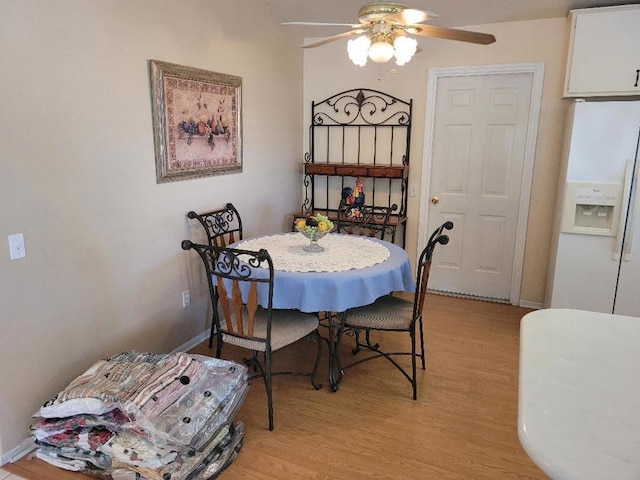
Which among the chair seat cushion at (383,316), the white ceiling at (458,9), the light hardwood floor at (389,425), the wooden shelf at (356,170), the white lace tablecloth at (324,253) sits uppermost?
the white ceiling at (458,9)

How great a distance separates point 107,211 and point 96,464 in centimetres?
127

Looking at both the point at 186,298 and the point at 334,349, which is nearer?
the point at 334,349

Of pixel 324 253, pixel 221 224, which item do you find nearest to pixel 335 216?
pixel 221 224

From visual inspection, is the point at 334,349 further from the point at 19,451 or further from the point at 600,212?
the point at 600,212

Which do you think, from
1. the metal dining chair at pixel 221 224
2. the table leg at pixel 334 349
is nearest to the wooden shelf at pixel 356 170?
the metal dining chair at pixel 221 224

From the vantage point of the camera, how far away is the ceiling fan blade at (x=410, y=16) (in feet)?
6.63

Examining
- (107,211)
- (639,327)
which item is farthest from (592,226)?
(107,211)

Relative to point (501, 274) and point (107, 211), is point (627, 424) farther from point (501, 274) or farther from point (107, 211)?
point (501, 274)

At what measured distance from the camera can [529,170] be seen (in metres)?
3.86

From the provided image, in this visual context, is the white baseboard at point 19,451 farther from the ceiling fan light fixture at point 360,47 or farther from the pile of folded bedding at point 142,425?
the ceiling fan light fixture at point 360,47

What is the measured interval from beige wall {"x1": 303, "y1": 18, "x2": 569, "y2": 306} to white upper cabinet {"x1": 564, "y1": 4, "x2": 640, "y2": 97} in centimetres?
39

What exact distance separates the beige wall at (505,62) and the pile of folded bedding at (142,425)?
281 centimetres

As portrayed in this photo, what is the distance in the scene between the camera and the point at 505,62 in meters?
3.78

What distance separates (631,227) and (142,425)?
129 inches
